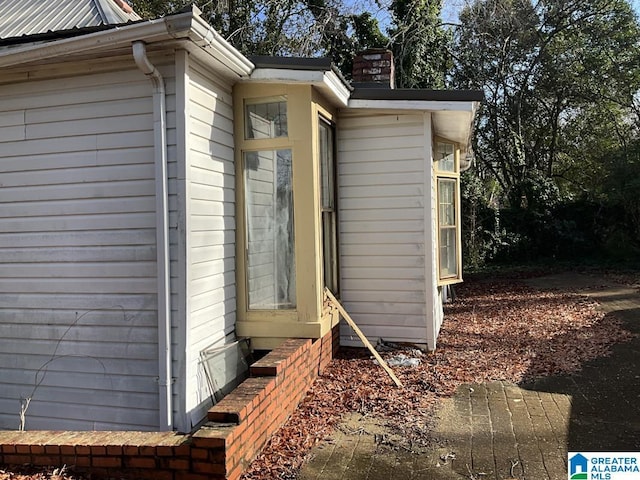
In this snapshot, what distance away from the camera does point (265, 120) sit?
520cm

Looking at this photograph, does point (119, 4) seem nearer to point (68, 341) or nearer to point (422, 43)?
point (68, 341)

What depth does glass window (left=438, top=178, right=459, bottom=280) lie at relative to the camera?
7324mm

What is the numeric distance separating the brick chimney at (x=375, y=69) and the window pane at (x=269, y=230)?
2788 millimetres

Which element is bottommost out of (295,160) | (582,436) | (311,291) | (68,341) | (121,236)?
(582,436)

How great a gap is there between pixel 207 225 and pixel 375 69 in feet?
13.2

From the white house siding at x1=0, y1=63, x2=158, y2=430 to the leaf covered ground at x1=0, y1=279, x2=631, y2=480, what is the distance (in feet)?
4.42

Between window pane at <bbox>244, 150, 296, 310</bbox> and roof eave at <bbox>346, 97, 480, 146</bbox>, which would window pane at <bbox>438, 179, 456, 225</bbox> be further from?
window pane at <bbox>244, 150, 296, 310</bbox>

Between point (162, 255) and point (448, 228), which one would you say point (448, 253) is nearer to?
point (448, 228)

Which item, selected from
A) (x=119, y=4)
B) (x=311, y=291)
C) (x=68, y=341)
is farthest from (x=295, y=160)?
(x=119, y=4)

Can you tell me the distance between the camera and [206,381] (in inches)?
177

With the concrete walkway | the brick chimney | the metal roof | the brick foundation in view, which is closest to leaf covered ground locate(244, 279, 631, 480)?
the concrete walkway

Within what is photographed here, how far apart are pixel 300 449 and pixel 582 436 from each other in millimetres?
2093

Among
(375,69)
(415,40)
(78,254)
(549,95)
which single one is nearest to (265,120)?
(78,254)

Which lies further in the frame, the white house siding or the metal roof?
the metal roof
